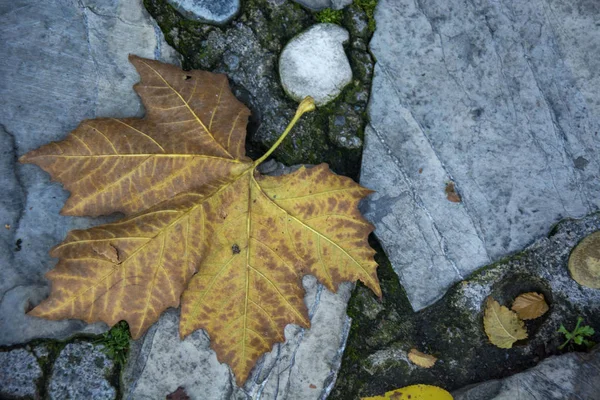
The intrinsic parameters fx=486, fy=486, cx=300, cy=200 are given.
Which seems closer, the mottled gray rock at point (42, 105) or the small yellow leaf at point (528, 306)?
the mottled gray rock at point (42, 105)

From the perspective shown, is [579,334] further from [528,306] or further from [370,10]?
[370,10]

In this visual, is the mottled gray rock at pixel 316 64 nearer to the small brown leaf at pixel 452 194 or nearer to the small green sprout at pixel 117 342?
the small brown leaf at pixel 452 194

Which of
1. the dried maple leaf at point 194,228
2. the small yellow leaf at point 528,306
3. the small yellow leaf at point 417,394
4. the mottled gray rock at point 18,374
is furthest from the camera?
the small yellow leaf at point 528,306

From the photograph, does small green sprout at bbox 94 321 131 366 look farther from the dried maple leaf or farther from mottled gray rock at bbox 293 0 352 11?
mottled gray rock at bbox 293 0 352 11

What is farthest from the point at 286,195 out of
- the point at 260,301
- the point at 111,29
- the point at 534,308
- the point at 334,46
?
the point at 534,308

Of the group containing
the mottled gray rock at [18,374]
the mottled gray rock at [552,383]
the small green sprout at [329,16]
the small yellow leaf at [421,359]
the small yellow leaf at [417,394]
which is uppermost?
the small green sprout at [329,16]

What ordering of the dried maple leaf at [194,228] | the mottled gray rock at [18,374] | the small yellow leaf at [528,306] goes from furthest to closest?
the small yellow leaf at [528,306], the mottled gray rock at [18,374], the dried maple leaf at [194,228]

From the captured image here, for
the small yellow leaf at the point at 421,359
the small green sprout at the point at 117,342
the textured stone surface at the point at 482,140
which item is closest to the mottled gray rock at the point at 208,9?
the textured stone surface at the point at 482,140

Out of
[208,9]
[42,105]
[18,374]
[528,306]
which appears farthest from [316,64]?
[18,374]

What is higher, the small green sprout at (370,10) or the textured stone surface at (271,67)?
the small green sprout at (370,10)
